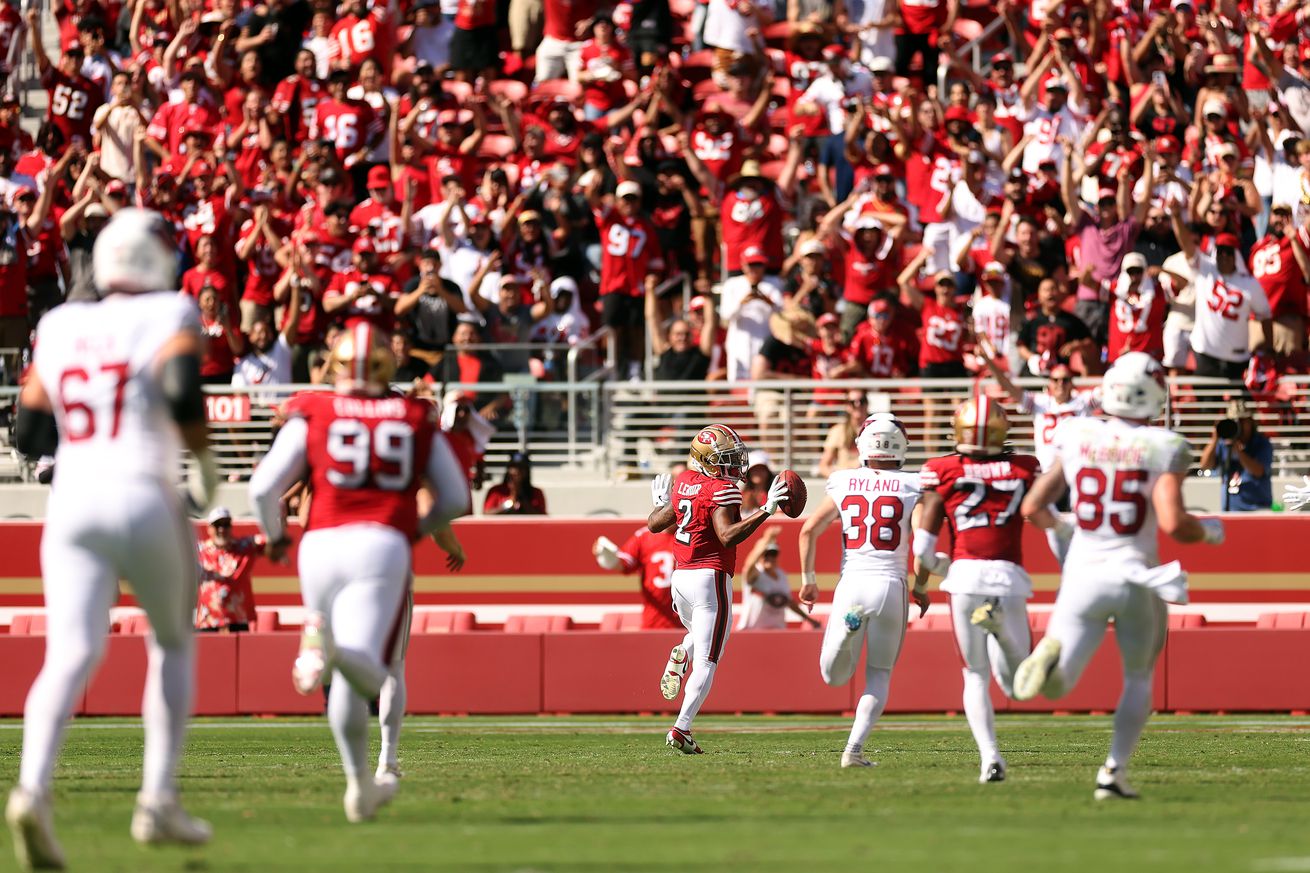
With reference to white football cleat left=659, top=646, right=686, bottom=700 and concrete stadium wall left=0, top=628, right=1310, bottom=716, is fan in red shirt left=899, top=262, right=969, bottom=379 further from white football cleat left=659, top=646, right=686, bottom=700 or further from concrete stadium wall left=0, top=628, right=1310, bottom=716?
white football cleat left=659, top=646, right=686, bottom=700

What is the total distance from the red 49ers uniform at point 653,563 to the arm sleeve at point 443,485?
7947 mm

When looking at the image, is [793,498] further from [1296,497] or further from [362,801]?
[1296,497]

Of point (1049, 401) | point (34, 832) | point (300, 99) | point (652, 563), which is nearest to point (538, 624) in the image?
point (652, 563)

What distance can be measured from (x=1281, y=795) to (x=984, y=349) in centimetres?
889

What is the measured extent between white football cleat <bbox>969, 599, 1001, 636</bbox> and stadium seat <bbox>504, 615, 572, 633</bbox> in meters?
8.71

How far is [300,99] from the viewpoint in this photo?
24031mm

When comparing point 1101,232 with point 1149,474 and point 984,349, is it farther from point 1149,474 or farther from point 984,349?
point 1149,474

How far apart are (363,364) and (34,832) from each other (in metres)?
2.42

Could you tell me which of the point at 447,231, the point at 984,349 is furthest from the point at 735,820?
the point at 447,231

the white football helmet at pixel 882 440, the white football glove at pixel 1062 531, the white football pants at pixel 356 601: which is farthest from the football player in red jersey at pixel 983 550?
the white football pants at pixel 356 601

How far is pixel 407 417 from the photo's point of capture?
8.32 metres

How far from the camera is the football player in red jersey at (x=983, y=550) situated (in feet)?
34.3

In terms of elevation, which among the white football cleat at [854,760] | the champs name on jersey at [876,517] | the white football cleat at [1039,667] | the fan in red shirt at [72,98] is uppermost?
the fan in red shirt at [72,98]

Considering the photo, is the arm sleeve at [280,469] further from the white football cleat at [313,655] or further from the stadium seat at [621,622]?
the stadium seat at [621,622]
